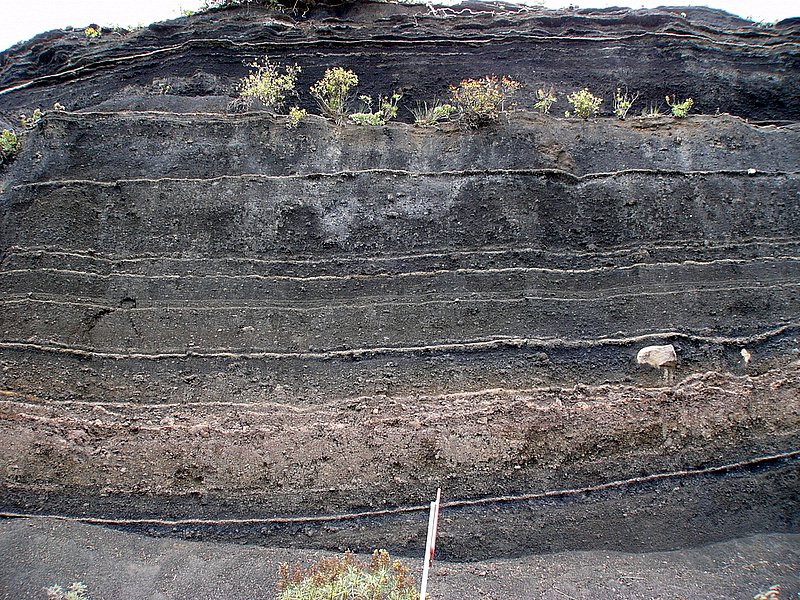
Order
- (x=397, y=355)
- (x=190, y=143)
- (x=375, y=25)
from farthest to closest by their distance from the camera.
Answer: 1. (x=375, y=25)
2. (x=190, y=143)
3. (x=397, y=355)

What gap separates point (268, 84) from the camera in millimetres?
7949

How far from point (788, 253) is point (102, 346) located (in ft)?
24.9

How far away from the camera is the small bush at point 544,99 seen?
801 centimetres

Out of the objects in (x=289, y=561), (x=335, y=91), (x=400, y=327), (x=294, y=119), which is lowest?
(x=289, y=561)

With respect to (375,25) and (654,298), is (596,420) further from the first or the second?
(375,25)

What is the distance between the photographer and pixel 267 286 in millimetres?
6406

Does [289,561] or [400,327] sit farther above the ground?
[400,327]

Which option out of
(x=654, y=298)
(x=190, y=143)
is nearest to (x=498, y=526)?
(x=654, y=298)

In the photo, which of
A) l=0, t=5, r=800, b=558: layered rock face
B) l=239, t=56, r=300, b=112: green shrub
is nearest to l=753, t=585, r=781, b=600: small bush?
l=0, t=5, r=800, b=558: layered rock face

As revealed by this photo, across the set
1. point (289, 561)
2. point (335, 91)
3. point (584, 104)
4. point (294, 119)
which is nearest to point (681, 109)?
point (584, 104)

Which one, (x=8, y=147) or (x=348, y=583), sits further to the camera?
(x=8, y=147)

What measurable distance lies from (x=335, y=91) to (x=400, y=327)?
3583 millimetres

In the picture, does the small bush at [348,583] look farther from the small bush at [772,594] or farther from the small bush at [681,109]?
the small bush at [681,109]

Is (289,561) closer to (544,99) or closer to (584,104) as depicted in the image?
(584,104)
